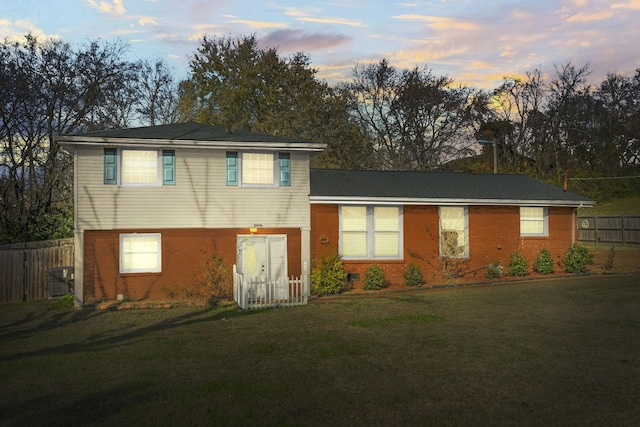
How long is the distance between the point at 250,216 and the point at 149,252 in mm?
3546

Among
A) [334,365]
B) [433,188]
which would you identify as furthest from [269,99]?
[334,365]

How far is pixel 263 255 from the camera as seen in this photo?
68.9ft

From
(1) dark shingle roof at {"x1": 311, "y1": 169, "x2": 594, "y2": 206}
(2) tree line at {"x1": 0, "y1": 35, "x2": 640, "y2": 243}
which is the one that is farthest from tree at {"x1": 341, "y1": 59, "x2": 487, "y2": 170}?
(1) dark shingle roof at {"x1": 311, "y1": 169, "x2": 594, "y2": 206}

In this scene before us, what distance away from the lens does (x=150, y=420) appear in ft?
23.5

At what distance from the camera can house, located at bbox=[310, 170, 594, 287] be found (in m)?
22.0

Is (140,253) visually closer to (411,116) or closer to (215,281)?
(215,281)

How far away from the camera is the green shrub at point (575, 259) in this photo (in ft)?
78.2

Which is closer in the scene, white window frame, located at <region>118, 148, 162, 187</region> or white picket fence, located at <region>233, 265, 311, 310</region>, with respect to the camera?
white picket fence, located at <region>233, 265, 311, 310</region>

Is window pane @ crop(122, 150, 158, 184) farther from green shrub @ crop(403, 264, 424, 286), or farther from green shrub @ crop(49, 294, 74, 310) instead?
green shrub @ crop(403, 264, 424, 286)

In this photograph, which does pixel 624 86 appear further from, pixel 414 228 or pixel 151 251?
pixel 151 251

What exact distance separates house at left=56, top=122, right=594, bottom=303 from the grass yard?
3.00m

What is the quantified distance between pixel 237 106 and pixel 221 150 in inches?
1051

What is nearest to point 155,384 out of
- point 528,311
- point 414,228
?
point 528,311

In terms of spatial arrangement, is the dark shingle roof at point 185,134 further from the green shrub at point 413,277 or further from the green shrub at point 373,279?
the green shrub at point 413,277
